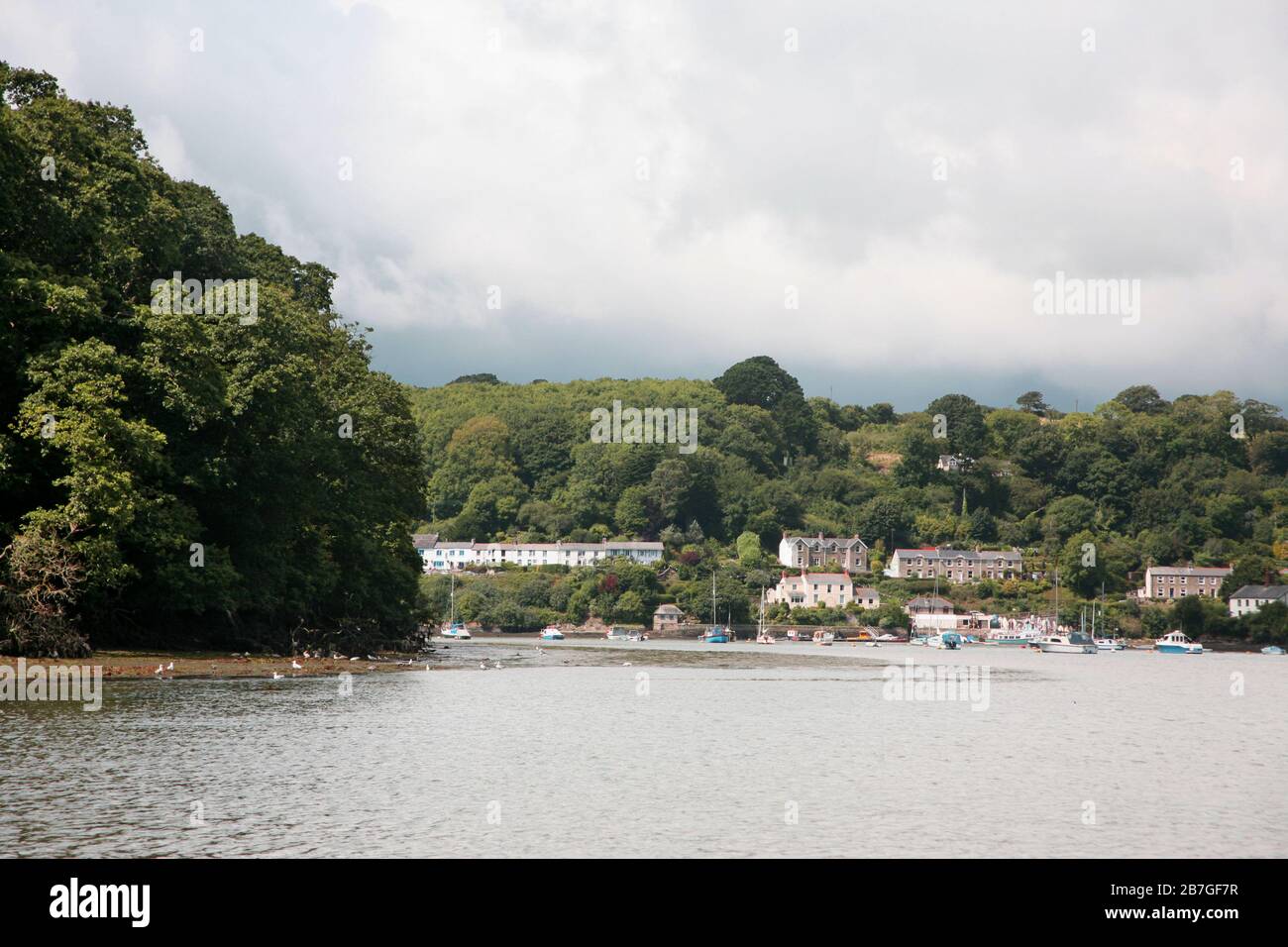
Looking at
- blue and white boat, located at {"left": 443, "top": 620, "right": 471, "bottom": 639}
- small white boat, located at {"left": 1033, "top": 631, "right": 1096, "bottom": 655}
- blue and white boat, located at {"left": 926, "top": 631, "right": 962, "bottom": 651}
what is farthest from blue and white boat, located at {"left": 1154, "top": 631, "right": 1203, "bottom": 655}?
blue and white boat, located at {"left": 443, "top": 620, "right": 471, "bottom": 639}

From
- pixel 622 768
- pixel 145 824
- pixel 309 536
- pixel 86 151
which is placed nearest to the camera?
pixel 145 824

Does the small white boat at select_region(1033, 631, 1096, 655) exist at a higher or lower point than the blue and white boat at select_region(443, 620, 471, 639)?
lower

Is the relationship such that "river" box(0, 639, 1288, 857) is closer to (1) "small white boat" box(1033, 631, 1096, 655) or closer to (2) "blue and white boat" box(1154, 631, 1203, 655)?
(1) "small white boat" box(1033, 631, 1096, 655)

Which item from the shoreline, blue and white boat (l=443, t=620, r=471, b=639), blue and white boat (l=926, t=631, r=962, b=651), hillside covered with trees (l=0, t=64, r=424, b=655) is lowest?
blue and white boat (l=926, t=631, r=962, b=651)

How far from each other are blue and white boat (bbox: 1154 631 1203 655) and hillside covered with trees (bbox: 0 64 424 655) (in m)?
131

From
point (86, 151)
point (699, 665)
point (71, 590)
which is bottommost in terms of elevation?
point (699, 665)

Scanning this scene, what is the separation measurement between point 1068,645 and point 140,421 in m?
148

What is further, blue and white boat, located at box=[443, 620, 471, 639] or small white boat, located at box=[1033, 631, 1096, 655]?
blue and white boat, located at box=[443, 620, 471, 639]

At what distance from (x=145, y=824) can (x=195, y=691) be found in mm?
26601

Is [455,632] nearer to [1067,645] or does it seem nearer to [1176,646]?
[1067,645]

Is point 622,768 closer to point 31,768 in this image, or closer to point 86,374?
point 31,768

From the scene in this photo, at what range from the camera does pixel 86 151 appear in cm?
5594

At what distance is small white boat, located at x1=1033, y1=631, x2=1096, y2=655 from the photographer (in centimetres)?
17225
